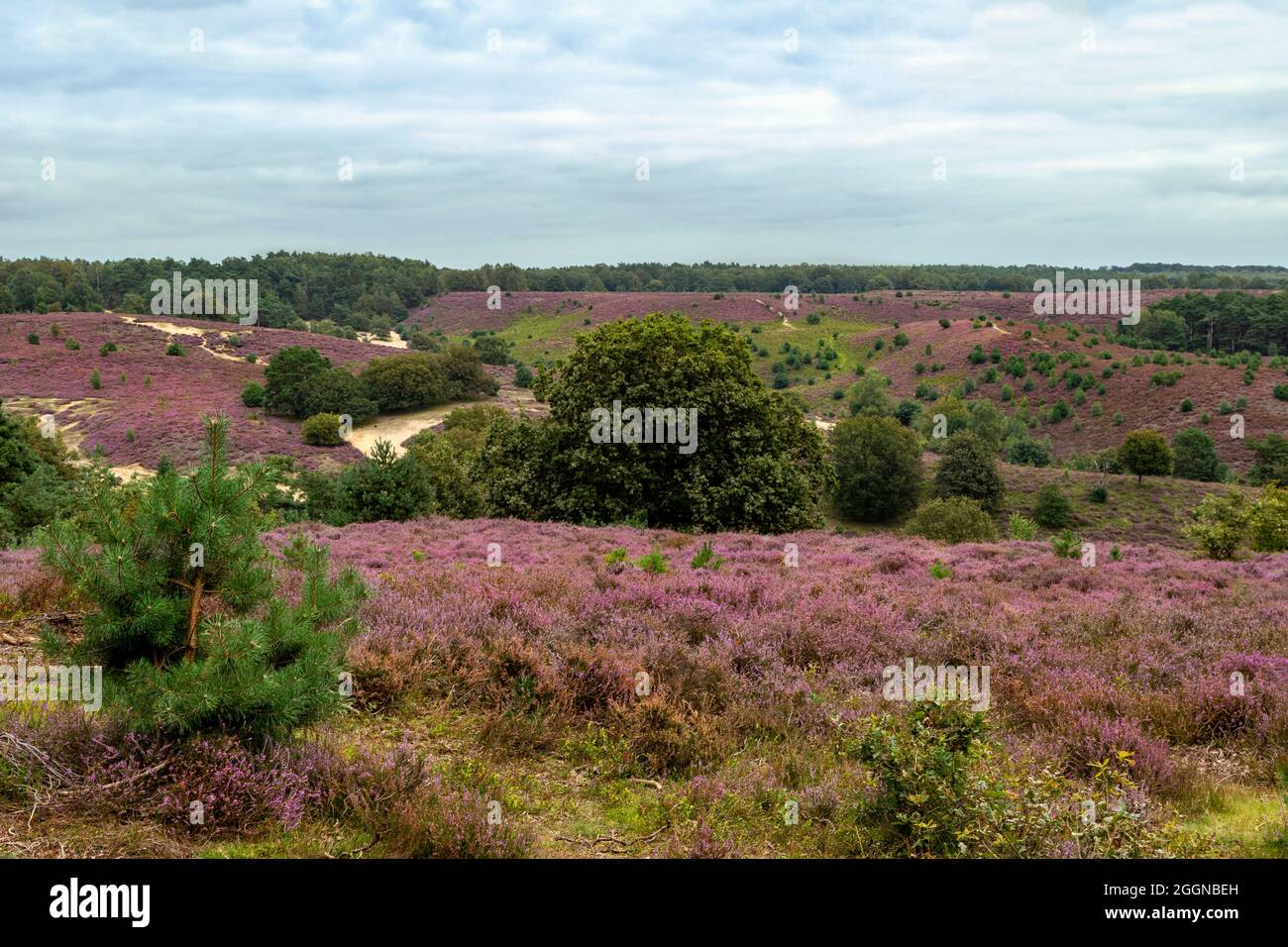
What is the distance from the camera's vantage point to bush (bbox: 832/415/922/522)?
172 feet

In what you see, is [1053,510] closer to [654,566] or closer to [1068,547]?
[1068,547]

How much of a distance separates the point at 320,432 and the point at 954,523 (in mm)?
39247

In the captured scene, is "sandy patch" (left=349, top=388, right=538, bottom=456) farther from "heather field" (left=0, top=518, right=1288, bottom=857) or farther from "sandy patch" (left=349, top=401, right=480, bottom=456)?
"heather field" (left=0, top=518, right=1288, bottom=857)

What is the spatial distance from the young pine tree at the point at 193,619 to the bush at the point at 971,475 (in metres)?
51.4

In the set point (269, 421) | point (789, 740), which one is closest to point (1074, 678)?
point (789, 740)

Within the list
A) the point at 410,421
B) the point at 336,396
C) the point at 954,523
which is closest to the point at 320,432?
the point at 336,396

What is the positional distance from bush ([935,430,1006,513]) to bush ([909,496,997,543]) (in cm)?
965

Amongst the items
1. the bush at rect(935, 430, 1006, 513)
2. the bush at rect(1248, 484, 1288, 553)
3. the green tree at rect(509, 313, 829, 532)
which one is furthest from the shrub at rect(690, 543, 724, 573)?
the bush at rect(935, 430, 1006, 513)

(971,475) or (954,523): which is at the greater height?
(971,475)

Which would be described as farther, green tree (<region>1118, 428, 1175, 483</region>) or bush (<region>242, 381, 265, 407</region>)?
bush (<region>242, 381, 265, 407</region>)

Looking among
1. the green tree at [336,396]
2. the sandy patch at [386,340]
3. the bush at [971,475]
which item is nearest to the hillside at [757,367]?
the green tree at [336,396]

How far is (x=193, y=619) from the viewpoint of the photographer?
4402 mm

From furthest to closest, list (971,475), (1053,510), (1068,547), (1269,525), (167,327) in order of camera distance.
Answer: (167,327) → (971,475) → (1053,510) → (1269,525) → (1068,547)
